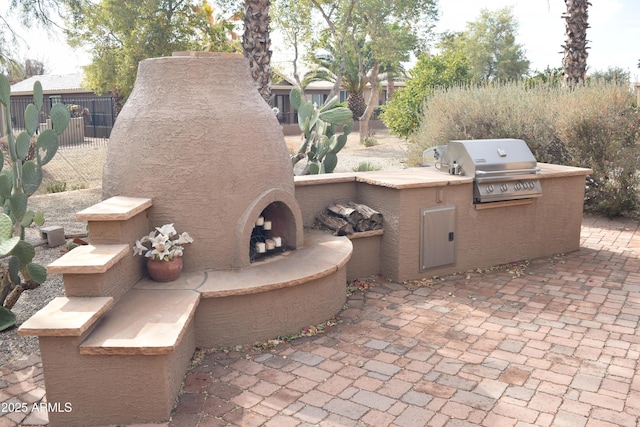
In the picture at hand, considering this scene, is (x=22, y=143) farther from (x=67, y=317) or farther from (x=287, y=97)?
(x=287, y=97)

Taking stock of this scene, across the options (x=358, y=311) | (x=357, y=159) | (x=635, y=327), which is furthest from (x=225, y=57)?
(x=357, y=159)

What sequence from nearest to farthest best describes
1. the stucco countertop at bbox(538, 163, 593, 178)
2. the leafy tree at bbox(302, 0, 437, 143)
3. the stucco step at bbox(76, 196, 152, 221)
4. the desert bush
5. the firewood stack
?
the stucco step at bbox(76, 196, 152, 221) → the firewood stack → the stucco countertop at bbox(538, 163, 593, 178) → the desert bush → the leafy tree at bbox(302, 0, 437, 143)

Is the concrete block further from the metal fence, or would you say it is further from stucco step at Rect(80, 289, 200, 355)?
the metal fence

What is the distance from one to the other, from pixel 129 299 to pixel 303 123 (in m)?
5.46

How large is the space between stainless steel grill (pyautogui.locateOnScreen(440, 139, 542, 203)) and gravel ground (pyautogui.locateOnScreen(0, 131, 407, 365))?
4.89 m

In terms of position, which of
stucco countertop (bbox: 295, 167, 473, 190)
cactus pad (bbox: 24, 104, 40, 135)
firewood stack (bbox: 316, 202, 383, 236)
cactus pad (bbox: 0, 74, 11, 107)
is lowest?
firewood stack (bbox: 316, 202, 383, 236)

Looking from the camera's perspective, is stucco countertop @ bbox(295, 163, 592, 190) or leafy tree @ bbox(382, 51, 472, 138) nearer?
stucco countertop @ bbox(295, 163, 592, 190)

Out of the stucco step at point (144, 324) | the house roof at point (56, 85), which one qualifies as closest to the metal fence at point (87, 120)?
the house roof at point (56, 85)

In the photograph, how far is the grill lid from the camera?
22.5ft

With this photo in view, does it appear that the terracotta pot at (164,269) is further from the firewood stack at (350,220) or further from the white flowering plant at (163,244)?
the firewood stack at (350,220)

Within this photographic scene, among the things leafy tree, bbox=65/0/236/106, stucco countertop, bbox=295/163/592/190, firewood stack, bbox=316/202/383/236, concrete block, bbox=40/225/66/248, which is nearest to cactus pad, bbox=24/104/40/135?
stucco countertop, bbox=295/163/592/190

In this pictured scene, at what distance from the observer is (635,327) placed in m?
5.34

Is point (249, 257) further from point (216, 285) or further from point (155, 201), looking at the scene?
point (155, 201)

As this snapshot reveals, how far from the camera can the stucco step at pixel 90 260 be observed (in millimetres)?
4023
